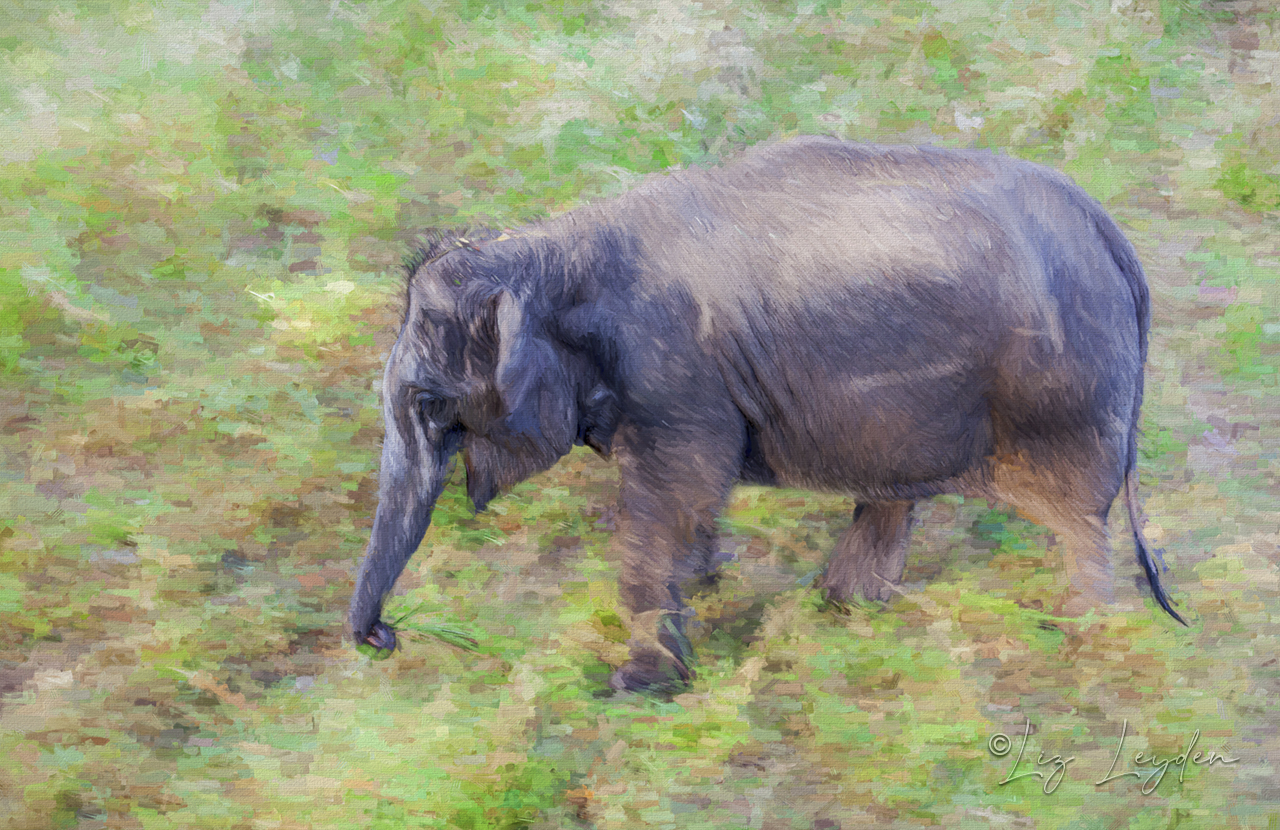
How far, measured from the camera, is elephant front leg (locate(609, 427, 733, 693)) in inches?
123

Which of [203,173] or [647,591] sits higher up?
[203,173]

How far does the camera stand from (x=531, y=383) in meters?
3.10

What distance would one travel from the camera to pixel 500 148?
5871 millimetres

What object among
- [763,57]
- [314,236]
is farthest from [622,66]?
[314,236]

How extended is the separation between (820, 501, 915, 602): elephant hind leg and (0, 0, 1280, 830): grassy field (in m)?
0.14

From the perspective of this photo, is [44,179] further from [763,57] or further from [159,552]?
[763,57]

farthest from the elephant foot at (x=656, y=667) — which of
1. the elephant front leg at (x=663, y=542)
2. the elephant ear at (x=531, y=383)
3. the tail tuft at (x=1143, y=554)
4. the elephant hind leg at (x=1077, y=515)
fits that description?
the tail tuft at (x=1143, y=554)

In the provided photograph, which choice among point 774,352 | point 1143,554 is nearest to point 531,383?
point 774,352

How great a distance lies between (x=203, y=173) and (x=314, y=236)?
0.74m

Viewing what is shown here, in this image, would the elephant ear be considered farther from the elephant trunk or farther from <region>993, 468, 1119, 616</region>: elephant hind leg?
<region>993, 468, 1119, 616</region>: elephant hind leg

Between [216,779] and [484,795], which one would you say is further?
[216,779]

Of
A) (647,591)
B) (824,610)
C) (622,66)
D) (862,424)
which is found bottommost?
(824,610)

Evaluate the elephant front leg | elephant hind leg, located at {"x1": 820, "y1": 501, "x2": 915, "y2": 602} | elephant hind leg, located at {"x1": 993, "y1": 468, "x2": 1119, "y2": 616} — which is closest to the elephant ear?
the elephant front leg

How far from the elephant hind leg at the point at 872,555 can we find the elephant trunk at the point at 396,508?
1555 mm
